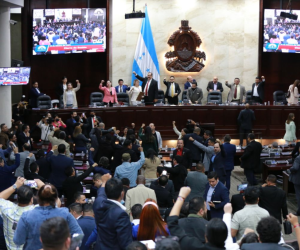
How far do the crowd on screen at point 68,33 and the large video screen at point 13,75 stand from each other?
483 centimetres

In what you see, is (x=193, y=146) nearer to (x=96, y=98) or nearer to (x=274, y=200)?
(x=274, y=200)

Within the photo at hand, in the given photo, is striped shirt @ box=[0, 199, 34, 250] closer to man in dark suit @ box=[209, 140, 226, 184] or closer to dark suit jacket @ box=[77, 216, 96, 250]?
dark suit jacket @ box=[77, 216, 96, 250]

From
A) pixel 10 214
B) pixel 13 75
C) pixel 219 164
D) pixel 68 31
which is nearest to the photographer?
pixel 10 214

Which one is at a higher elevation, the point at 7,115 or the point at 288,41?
the point at 288,41

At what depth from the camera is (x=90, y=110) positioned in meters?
15.5

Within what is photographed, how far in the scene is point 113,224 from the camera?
4.32 meters

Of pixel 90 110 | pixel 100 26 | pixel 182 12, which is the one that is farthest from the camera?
pixel 182 12

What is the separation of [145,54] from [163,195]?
1227cm

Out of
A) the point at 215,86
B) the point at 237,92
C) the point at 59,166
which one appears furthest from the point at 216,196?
the point at 215,86

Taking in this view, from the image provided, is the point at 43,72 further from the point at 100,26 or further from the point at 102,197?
the point at 102,197

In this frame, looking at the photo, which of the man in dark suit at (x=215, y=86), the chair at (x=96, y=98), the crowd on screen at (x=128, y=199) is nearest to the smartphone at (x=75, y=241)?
the crowd on screen at (x=128, y=199)

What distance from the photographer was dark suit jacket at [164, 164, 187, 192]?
8.80 meters

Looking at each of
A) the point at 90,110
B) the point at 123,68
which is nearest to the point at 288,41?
the point at 123,68

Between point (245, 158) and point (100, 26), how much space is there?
886 centimetres
